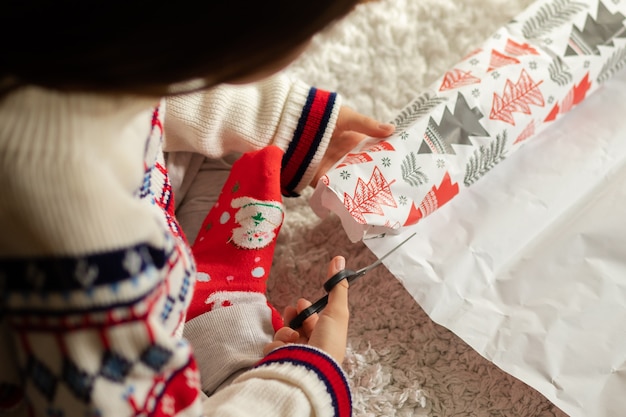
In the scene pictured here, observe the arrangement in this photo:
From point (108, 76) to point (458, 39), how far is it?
0.57 meters

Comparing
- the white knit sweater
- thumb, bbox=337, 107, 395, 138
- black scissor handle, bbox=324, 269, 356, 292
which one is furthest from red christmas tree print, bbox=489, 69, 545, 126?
the white knit sweater

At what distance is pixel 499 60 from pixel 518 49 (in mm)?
27

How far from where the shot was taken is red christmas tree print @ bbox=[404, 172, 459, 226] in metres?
0.60

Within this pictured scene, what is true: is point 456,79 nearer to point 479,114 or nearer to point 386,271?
point 479,114

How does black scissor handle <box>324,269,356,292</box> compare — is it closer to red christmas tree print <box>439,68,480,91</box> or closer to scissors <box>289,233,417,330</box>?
scissors <box>289,233,417,330</box>

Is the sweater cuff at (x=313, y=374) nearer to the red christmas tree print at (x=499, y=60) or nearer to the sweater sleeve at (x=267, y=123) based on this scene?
the sweater sleeve at (x=267, y=123)

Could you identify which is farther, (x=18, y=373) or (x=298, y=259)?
(x=298, y=259)

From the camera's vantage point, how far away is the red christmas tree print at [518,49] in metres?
0.65

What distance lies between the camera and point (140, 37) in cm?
30

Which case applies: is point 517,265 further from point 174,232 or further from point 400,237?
point 174,232

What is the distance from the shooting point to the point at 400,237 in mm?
618

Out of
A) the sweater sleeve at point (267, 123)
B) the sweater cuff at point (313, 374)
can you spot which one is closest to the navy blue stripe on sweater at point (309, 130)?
the sweater sleeve at point (267, 123)

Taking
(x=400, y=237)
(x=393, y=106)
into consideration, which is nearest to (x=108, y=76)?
(x=400, y=237)

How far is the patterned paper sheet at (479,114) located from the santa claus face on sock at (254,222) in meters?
0.05
